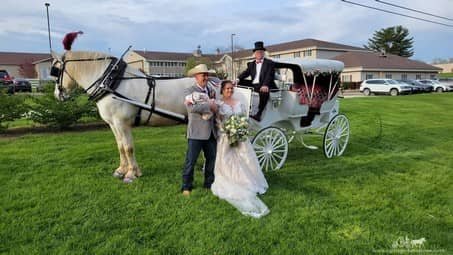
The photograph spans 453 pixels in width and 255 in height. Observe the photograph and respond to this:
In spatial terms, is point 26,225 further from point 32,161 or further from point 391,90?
point 391,90

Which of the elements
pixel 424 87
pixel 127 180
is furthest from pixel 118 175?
pixel 424 87

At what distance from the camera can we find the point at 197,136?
4871 millimetres

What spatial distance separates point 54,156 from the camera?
22.6 feet

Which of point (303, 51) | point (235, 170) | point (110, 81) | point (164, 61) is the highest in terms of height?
point (303, 51)

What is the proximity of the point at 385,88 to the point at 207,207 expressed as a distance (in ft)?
109

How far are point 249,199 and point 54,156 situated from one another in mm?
4366

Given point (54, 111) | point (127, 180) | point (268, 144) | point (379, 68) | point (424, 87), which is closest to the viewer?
point (127, 180)

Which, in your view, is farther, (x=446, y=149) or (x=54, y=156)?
(x=446, y=149)

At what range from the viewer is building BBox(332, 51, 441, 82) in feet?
157

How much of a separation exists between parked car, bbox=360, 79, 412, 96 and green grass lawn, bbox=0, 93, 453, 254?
2757cm

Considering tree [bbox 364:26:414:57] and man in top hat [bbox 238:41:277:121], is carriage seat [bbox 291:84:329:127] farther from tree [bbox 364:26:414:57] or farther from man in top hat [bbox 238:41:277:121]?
tree [bbox 364:26:414:57]

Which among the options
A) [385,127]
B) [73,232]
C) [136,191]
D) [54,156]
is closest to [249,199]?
[136,191]

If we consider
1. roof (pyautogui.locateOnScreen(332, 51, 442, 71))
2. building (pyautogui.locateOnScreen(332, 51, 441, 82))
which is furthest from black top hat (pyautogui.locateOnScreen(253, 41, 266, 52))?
roof (pyautogui.locateOnScreen(332, 51, 442, 71))

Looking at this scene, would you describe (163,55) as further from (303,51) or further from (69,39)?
(69,39)
